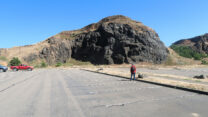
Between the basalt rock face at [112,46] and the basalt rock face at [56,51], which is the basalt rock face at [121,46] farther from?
the basalt rock face at [56,51]

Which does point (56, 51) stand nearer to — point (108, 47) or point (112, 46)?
point (108, 47)

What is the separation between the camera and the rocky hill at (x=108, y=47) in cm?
7125

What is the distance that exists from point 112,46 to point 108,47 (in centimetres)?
212

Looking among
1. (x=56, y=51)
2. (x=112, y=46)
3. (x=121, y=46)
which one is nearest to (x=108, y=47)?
(x=112, y=46)

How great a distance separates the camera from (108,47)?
75.1m

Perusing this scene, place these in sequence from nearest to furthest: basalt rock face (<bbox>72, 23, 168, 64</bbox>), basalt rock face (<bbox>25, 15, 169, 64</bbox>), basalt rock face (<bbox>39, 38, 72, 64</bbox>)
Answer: basalt rock face (<bbox>72, 23, 168, 64</bbox>) → basalt rock face (<bbox>25, 15, 169, 64</bbox>) → basalt rock face (<bbox>39, 38, 72, 64</bbox>)

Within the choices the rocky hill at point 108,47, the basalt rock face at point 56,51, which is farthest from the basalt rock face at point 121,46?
the basalt rock face at point 56,51

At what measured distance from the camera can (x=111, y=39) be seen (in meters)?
76.1

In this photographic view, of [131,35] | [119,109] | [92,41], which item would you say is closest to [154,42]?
[131,35]

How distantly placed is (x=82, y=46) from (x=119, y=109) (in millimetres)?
82603

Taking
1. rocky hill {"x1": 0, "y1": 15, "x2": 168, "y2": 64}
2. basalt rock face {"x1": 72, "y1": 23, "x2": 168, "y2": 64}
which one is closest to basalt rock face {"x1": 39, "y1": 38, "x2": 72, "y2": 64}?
rocky hill {"x1": 0, "y1": 15, "x2": 168, "y2": 64}

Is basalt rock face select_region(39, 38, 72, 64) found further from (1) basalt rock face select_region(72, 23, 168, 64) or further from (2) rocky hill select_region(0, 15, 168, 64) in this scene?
(1) basalt rock face select_region(72, 23, 168, 64)

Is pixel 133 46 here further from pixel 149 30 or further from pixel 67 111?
pixel 67 111

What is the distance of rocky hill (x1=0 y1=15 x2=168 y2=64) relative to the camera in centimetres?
7125
